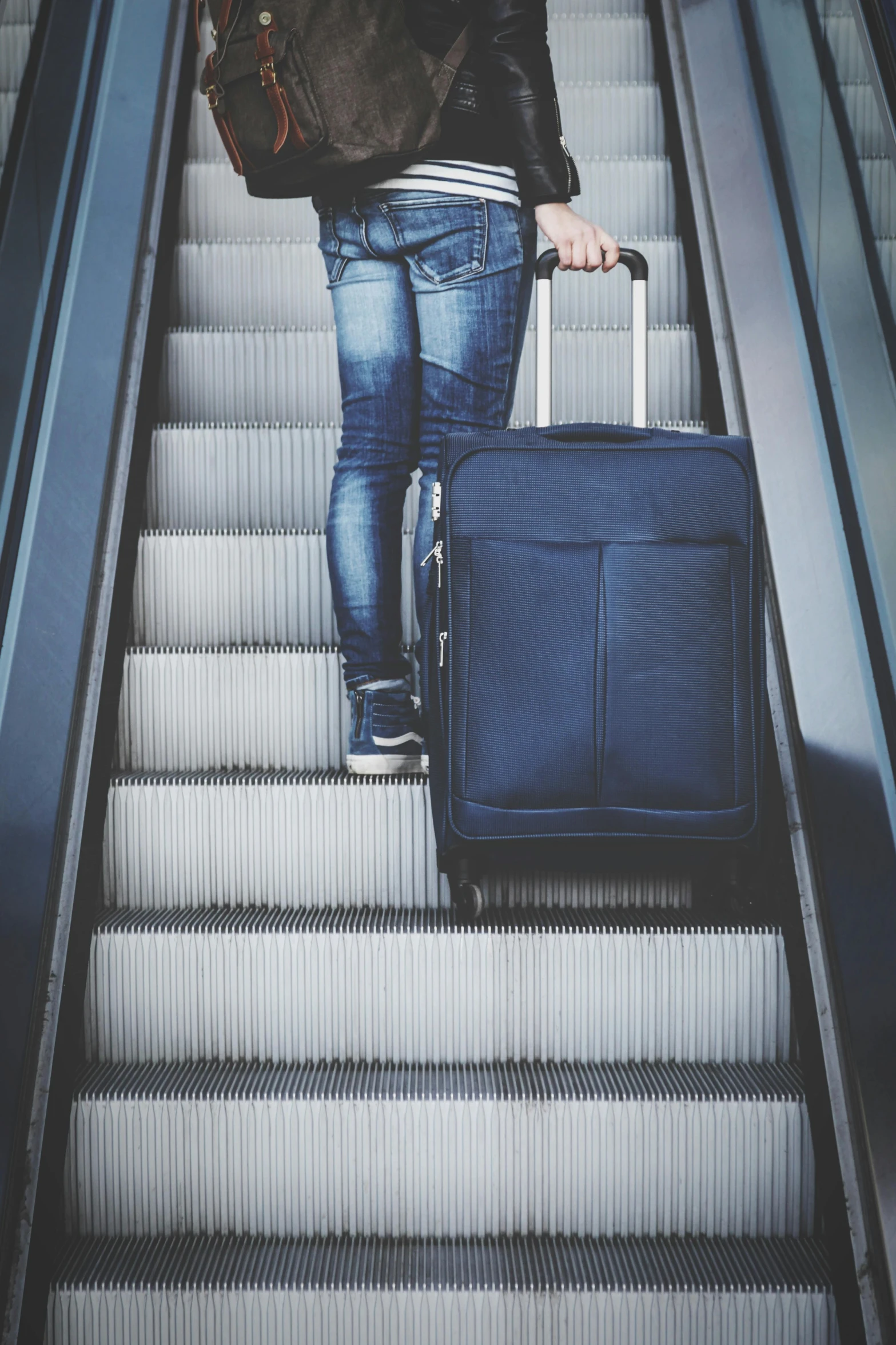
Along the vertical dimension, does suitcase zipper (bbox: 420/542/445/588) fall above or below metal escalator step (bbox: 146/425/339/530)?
below

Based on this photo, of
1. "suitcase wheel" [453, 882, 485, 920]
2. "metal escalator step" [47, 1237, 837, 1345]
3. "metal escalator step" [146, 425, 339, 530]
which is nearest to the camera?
"metal escalator step" [47, 1237, 837, 1345]

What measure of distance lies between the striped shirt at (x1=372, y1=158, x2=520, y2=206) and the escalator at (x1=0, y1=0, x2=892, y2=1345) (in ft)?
2.15

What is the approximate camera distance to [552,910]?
74.4 inches

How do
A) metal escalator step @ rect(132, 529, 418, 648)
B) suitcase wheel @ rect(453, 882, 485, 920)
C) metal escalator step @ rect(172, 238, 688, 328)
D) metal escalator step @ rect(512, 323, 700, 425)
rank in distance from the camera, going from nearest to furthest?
suitcase wheel @ rect(453, 882, 485, 920) < metal escalator step @ rect(132, 529, 418, 648) < metal escalator step @ rect(512, 323, 700, 425) < metal escalator step @ rect(172, 238, 688, 328)

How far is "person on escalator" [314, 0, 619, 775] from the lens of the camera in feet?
5.51

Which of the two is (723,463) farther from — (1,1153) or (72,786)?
(1,1153)

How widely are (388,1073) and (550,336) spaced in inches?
49.5

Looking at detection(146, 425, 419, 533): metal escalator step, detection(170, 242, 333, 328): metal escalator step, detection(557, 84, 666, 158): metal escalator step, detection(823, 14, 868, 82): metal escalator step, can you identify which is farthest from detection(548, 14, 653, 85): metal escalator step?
detection(146, 425, 419, 533): metal escalator step

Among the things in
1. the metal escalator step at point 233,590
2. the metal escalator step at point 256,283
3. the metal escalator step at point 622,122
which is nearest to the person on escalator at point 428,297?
the metal escalator step at point 233,590

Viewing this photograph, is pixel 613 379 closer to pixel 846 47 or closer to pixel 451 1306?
pixel 846 47

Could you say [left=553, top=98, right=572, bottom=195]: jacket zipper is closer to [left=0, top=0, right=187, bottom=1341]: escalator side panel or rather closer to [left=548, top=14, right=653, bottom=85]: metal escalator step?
[left=0, top=0, right=187, bottom=1341]: escalator side panel

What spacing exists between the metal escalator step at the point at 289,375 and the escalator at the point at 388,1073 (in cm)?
70

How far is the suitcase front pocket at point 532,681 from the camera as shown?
1.59 m

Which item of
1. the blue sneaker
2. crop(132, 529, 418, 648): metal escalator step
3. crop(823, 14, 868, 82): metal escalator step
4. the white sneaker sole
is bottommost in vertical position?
the white sneaker sole
